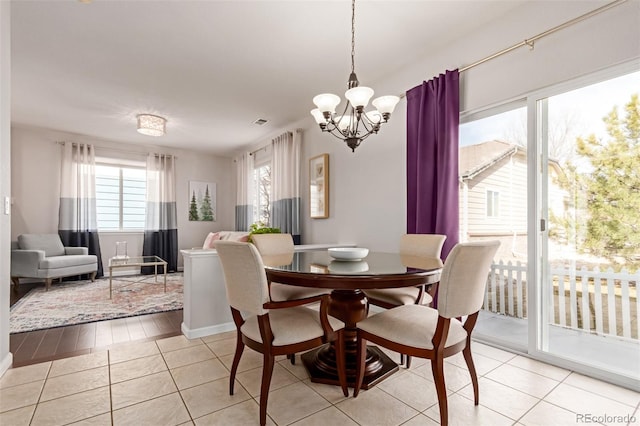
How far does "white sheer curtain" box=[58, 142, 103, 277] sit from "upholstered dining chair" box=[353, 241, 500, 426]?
5680mm

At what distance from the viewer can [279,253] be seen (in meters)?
2.71

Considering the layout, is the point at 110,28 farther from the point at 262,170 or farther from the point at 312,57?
the point at 262,170

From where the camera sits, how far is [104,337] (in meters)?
2.70

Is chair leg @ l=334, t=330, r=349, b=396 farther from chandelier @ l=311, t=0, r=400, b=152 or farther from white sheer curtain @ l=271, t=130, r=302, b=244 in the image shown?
A: white sheer curtain @ l=271, t=130, r=302, b=244

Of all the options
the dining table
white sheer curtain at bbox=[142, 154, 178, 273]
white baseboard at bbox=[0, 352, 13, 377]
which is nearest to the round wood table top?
the dining table

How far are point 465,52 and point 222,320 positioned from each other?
3.18m

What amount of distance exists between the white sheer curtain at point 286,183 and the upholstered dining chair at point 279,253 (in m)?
1.83

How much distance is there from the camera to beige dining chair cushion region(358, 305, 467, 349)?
152cm

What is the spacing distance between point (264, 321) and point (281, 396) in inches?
22.4

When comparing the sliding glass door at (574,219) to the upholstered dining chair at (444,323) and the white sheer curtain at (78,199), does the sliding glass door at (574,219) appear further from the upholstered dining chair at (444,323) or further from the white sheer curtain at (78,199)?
the white sheer curtain at (78,199)

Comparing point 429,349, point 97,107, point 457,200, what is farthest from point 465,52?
point 97,107

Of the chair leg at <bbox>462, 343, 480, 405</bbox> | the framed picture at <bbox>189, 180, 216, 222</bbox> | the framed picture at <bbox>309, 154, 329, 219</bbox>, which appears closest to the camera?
the chair leg at <bbox>462, 343, 480, 405</bbox>

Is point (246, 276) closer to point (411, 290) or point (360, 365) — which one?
point (360, 365)

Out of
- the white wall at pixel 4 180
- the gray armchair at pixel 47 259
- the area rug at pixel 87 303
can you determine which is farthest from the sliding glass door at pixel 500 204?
the gray armchair at pixel 47 259
